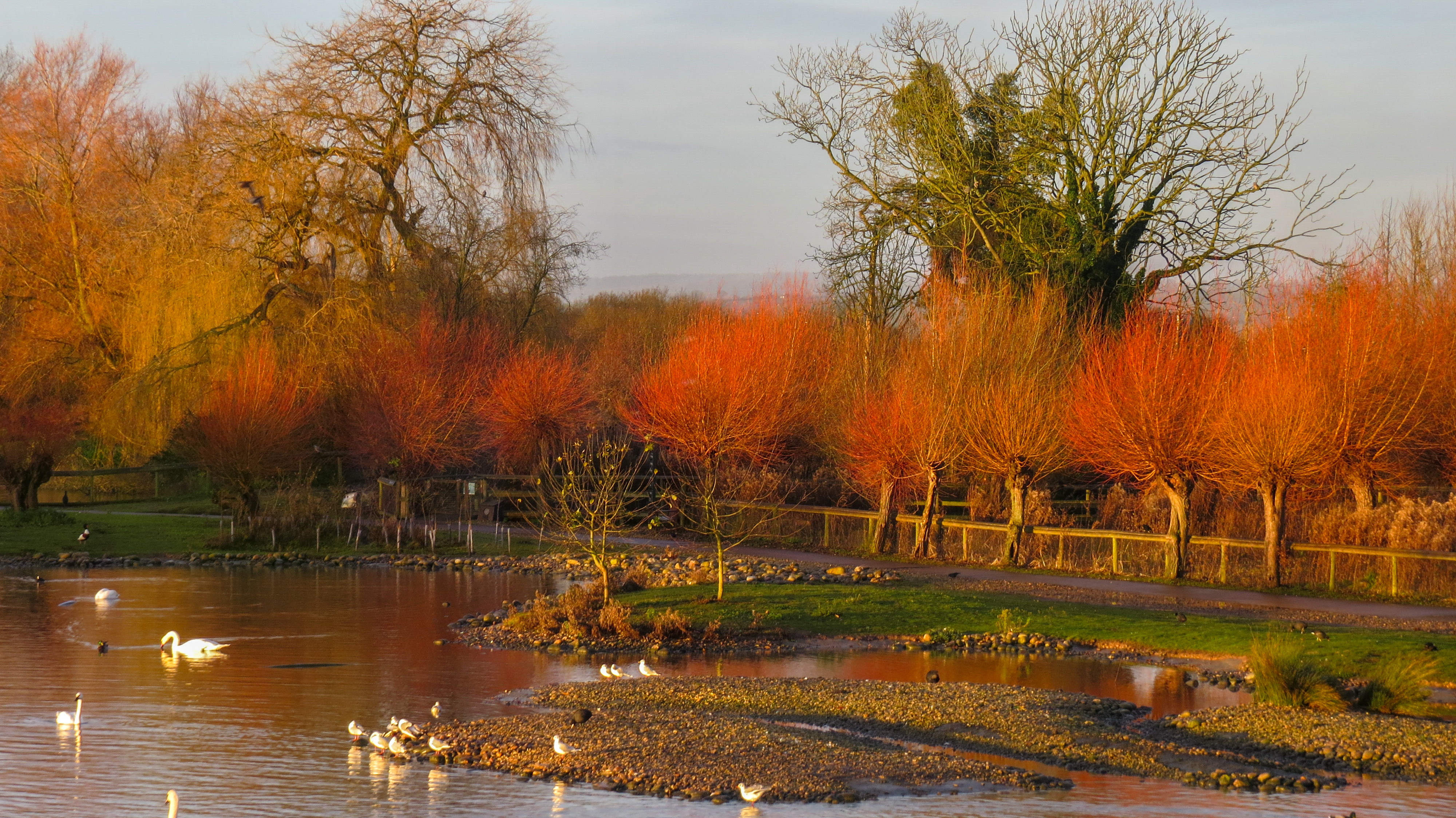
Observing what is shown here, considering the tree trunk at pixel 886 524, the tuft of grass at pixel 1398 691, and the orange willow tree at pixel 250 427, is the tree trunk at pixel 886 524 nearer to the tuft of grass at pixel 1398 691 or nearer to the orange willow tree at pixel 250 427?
the orange willow tree at pixel 250 427

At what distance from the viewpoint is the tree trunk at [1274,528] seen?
25.4 meters

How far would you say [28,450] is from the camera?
38.3 m

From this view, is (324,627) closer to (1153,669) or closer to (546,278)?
(1153,669)

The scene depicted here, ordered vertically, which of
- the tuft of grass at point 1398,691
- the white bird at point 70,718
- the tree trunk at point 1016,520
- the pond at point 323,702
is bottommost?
the pond at point 323,702

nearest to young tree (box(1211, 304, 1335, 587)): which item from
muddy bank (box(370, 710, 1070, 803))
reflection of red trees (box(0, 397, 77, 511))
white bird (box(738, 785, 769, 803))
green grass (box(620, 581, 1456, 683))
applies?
green grass (box(620, 581, 1456, 683))

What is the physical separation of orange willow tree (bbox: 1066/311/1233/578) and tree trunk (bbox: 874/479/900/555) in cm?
535

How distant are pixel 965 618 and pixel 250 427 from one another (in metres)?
21.7

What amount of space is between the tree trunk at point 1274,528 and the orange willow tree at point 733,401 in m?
13.1

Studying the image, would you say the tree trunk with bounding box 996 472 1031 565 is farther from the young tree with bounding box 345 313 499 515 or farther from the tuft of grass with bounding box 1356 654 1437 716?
the young tree with bounding box 345 313 499 515

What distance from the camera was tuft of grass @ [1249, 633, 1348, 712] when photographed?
1498 cm

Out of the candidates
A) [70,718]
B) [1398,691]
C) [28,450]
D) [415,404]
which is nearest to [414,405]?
[415,404]

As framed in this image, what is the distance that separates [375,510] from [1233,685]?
2762 cm

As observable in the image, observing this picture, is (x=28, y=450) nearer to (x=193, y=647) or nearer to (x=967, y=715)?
(x=193, y=647)

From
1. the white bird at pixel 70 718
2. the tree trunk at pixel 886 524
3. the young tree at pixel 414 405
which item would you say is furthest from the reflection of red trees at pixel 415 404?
the white bird at pixel 70 718
